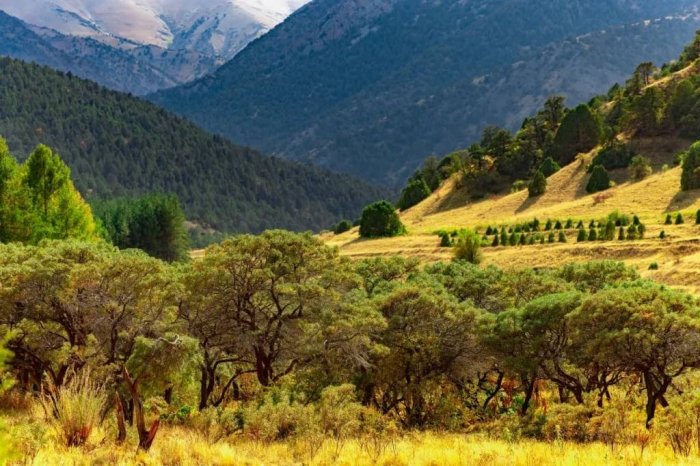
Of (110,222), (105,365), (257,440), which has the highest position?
(110,222)

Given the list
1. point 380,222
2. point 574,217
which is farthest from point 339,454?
point 380,222

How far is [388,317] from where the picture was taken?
1961cm

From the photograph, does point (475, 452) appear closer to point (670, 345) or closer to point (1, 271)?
point (670, 345)

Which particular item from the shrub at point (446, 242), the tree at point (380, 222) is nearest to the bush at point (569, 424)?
the shrub at point (446, 242)

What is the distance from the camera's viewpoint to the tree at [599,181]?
64.1 meters

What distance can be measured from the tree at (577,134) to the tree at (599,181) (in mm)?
15363

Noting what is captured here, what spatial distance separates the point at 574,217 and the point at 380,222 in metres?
21.2

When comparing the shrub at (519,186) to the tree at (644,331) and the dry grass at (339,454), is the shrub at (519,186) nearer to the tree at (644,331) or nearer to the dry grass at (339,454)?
the tree at (644,331)

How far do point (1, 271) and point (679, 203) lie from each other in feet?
173

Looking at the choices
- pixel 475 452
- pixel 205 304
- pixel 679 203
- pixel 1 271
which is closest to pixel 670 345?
pixel 475 452

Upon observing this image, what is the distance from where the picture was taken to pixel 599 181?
64.2 m

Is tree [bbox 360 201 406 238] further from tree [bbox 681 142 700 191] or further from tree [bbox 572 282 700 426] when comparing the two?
tree [bbox 572 282 700 426]

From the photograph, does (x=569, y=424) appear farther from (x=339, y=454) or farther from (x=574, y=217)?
(x=574, y=217)

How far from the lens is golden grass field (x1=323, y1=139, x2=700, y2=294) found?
38.4m
